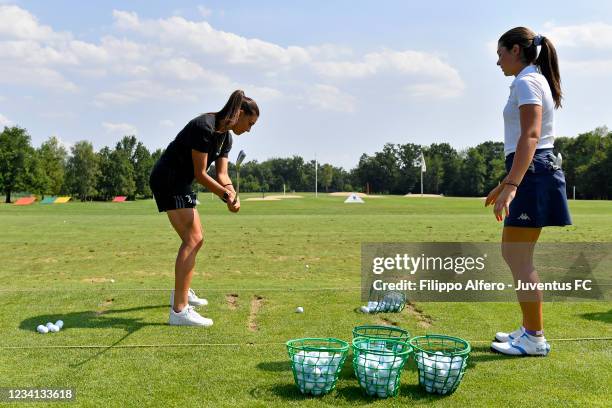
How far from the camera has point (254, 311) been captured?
6.16 meters

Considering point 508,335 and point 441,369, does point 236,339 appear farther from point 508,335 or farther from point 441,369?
point 508,335

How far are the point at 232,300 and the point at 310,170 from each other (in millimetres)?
134259

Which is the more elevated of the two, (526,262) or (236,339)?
(526,262)

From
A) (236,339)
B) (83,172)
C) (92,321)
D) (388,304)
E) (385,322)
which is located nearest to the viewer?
(236,339)

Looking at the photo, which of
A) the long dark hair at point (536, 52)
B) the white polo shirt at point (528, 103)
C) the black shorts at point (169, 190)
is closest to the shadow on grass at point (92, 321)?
the black shorts at point (169, 190)

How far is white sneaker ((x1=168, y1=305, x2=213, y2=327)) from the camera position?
5.51m

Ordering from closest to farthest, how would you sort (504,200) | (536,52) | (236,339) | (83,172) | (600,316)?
(504,200) → (536,52) → (236,339) → (600,316) → (83,172)

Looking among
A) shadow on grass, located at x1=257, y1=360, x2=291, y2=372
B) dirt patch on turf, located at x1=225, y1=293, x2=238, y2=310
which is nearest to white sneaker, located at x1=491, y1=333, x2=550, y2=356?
shadow on grass, located at x1=257, y1=360, x2=291, y2=372

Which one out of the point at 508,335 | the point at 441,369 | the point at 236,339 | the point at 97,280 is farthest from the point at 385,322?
the point at 97,280

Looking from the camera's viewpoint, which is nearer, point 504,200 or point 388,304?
point 504,200

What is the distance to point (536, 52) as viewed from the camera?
15.2 ft

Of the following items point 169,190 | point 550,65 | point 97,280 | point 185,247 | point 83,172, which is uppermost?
point 83,172

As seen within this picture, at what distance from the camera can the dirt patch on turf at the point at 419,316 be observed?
560 centimetres

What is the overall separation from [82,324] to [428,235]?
13693mm
